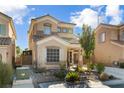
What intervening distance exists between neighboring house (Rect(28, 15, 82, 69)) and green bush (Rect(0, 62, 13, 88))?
2.27 meters

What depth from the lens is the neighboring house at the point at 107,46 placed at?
8977mm

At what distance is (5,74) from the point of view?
804 cm

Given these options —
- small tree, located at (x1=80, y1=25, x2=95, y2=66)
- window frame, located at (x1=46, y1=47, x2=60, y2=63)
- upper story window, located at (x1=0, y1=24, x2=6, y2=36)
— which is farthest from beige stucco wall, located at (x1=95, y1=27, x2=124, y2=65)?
upper story window, located at (x1=0, y1=24, x2=6, y2=36)

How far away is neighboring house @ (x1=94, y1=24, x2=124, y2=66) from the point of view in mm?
8977

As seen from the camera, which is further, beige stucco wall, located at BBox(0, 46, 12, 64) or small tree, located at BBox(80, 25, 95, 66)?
small tree, located at BBox(80, 25, 95, 66)

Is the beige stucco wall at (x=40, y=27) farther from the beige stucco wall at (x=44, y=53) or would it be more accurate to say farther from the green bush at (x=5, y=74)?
the green bush at (x=5, y=74)

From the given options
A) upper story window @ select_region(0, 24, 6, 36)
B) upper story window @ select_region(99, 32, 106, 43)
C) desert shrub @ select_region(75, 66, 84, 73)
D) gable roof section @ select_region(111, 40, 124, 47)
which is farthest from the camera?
A: upper story window @ select_region(0, 24, 6, 36)

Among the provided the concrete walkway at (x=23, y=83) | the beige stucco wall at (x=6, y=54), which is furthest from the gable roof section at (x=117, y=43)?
the beige stucco wall at (x=6, y=54)

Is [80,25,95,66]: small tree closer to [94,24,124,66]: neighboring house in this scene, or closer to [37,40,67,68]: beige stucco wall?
[94,24,124,66]: neighboring house

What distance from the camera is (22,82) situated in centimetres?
896

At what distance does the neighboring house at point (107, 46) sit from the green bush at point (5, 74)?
346 centimetres

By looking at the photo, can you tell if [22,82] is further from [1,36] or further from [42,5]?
[42,5]
